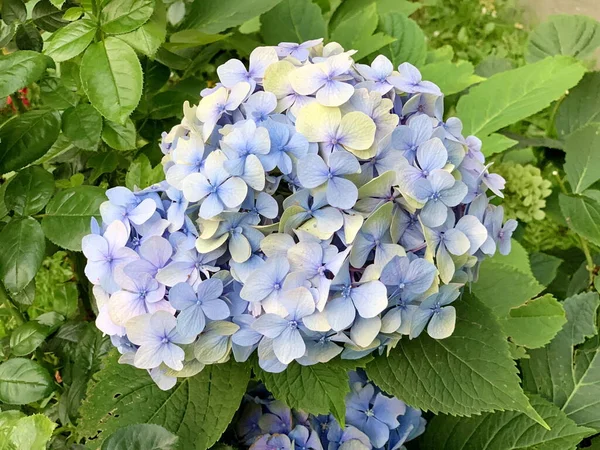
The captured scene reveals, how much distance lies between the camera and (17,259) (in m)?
0.76

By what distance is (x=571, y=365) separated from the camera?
105cm

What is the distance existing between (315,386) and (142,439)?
20 centimetres

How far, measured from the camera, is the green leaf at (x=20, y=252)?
75 cm

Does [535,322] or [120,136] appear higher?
[120,136]

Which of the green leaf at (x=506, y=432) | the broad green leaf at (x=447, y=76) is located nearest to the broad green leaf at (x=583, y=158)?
the broad green leaf at (x=447, y=76)

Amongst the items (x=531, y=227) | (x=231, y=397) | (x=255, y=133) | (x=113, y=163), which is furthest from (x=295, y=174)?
(x=531, y=227)

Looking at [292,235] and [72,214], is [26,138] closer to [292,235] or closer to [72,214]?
[72,214]

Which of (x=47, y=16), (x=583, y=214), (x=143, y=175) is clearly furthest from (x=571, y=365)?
(x=47, y=16)

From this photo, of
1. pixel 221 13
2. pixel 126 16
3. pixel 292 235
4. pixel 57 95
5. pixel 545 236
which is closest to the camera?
pixel 292 235

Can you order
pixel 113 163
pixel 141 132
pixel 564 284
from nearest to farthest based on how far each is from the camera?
pixel 113 163, pixel 141 132, pixel 564 284

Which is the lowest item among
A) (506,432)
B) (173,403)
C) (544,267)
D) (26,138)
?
(544,267)

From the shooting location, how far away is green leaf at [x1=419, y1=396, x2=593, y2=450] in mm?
857

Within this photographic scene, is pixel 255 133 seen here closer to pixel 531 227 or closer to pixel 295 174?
pixel 295 174

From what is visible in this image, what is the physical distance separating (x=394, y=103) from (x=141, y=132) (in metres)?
0.54
